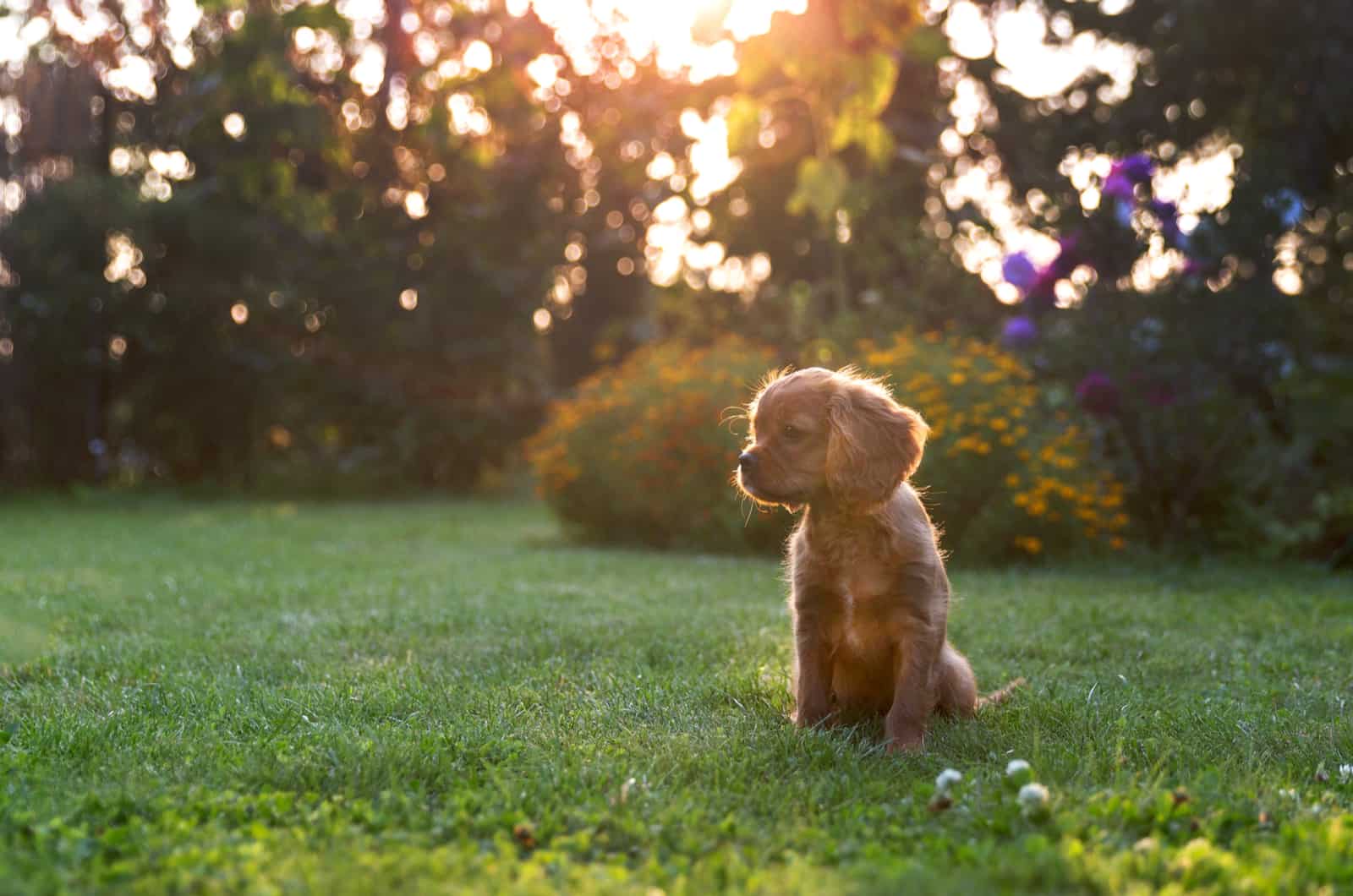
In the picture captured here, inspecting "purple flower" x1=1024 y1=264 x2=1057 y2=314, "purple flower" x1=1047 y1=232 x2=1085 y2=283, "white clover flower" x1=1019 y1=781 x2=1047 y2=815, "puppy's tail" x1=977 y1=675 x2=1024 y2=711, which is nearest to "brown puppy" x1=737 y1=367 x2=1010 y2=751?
"puppy's tail" x1=977 y1=675 x2=1024 y2=711

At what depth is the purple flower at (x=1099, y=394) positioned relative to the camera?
30.7 feet

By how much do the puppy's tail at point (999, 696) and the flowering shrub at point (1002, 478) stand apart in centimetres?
389

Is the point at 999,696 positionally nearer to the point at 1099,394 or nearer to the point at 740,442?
the point at 1099,394

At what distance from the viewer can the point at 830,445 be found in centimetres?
386

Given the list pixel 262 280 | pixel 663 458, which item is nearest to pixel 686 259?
pixel 262 280

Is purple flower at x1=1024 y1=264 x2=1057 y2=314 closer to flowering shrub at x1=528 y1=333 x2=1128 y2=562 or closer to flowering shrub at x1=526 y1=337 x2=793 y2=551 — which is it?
flowering shrub at x1=528 y1=333 x2=1128 y2=562

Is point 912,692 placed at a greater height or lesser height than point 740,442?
lesser

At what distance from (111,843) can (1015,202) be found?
12.5 m

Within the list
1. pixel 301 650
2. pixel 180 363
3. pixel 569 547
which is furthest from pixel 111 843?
pixel 180 363

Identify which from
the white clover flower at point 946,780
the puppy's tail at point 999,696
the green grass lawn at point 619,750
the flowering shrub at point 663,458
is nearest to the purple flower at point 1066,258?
the flowering shrub at point 663,458

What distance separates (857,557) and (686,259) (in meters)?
17.7

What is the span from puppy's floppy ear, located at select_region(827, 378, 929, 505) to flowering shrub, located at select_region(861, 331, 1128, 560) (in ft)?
15.1

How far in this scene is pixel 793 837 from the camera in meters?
2.77

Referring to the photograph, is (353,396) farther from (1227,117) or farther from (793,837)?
(793,837)
